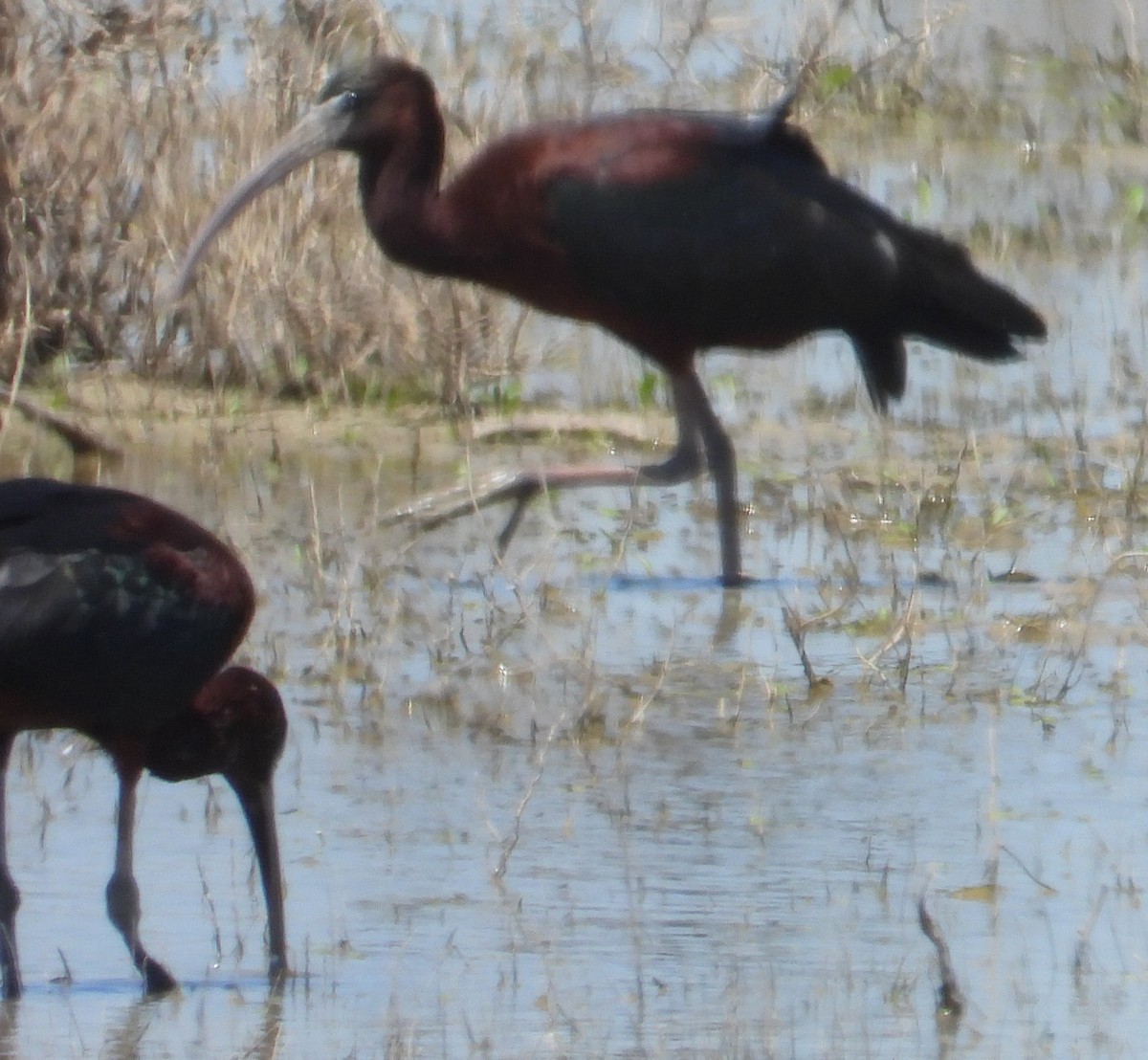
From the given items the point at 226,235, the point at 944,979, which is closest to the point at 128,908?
the point at 944,979

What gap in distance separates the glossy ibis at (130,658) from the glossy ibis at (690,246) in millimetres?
2818

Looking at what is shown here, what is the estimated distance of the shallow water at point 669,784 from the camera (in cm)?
462

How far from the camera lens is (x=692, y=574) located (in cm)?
776

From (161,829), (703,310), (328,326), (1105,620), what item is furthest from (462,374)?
(161,829)

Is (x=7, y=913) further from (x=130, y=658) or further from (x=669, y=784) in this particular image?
(x=669, y=784)

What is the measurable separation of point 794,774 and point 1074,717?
0.68m

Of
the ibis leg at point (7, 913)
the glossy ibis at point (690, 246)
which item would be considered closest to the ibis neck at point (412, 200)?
the glossy ibis at point (690, 246)

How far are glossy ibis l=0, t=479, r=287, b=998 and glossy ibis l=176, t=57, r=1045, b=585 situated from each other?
2818 mm

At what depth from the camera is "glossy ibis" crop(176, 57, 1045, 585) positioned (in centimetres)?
795

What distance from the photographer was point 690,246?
8023 mm

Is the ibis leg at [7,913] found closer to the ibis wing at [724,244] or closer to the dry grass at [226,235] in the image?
the ibis wing at [724,244]

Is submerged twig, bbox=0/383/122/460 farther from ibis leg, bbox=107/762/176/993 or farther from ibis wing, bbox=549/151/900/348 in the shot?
ibis leg, bbox=107/762/176/993

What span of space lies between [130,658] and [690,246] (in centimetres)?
338

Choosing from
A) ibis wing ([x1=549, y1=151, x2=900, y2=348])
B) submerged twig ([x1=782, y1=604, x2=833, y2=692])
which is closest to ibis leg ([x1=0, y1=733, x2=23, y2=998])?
submerged twig ([x1=782, y1=604, x2=833, y2=692])
